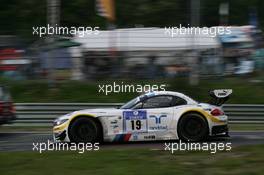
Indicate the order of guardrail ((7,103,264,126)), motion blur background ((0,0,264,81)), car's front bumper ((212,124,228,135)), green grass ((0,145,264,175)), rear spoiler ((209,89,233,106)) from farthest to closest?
motion blur background ((0,0,264,81))
guardrail ((7,103,264,126))
rear spoiler ((209,89,233,106))
car's front bumper ((212,124,228,135))
green grass ((0,145,264,175))

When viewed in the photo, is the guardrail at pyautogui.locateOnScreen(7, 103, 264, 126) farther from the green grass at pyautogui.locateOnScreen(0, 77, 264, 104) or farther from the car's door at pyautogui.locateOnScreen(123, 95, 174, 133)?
the car's door at pyautogui.locateOnScreen(123, 95, 174, 133)

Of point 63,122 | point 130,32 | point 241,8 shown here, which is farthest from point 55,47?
point 241,8

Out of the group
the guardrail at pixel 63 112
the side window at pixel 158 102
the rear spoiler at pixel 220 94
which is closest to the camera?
the side window at pixel 158 102

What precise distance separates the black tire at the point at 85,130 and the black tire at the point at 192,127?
1821 millimetres

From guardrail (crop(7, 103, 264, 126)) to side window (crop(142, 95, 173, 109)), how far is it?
22.4 feet

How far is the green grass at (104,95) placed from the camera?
79.2ft

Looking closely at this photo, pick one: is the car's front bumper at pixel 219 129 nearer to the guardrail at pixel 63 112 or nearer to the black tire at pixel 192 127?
the black tire at pixel 192 127

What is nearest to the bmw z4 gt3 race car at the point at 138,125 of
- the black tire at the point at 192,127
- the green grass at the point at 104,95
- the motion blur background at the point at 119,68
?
the black tire at the point at 192,127

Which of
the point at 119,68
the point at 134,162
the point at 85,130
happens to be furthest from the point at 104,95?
the point at 134,162

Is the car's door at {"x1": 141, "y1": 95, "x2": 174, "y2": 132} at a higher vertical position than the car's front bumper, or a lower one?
higher

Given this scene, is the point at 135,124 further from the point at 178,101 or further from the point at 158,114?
the point at 178,101

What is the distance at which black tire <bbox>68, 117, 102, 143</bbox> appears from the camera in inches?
530

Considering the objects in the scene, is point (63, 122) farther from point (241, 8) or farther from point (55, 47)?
point (241, 8)

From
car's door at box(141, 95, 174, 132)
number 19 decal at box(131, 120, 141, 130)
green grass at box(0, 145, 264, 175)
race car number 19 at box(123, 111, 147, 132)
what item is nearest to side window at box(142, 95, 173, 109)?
car's door at box(141, 95, 174, 132)
